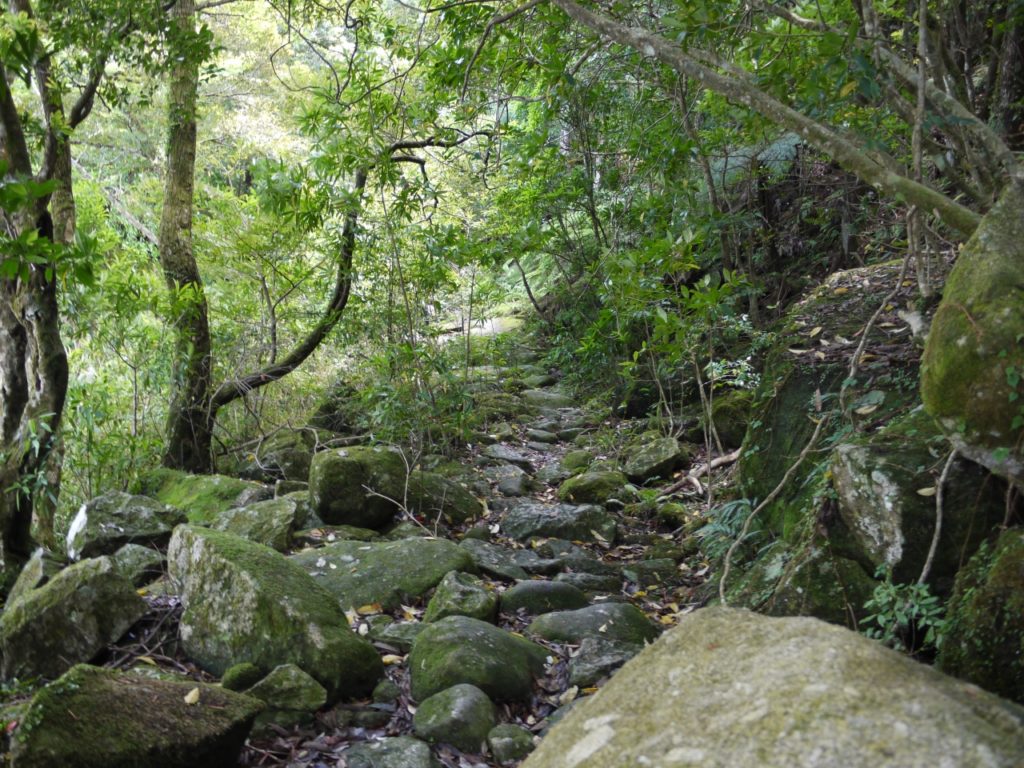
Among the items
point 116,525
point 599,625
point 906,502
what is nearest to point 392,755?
point 599,625

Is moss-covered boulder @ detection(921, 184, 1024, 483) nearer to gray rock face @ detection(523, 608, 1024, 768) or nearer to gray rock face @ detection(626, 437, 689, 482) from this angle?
Result: gray rock face @ detection(523, 608, 1024, 768)

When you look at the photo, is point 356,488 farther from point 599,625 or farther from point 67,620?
point 67,620

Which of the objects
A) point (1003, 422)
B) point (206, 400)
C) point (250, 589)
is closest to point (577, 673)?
point (250, 589)

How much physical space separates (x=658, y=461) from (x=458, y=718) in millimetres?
5067

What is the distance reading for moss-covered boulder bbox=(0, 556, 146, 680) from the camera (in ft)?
12.5

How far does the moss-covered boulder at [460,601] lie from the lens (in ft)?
15.9

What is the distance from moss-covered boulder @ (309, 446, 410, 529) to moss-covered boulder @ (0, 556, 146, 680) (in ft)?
8.41

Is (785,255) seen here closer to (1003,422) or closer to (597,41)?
(597,41)

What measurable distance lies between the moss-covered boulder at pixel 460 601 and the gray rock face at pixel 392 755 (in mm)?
1271

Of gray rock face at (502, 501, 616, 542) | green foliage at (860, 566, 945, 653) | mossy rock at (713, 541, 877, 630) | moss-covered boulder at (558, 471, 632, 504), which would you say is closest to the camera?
green foliage at (860, 566, 945, 653)

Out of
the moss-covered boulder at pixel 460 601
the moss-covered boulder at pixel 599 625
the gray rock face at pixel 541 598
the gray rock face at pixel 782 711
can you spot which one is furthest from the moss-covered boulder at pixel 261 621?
the gray rock face at pixel 782 711

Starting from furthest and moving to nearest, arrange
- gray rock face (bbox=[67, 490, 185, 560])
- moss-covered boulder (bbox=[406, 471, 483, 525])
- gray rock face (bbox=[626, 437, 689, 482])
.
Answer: gray rock face (bbox=[626, 437, 689, 482]) → moss-covered boulder (bbox=[406, 471, 483, 525]) → gray rock face (bbox=[67, 490, 185, 560])

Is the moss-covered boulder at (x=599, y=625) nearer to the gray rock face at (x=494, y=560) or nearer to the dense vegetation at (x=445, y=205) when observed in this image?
the gray rock face at (x=494, y=560)

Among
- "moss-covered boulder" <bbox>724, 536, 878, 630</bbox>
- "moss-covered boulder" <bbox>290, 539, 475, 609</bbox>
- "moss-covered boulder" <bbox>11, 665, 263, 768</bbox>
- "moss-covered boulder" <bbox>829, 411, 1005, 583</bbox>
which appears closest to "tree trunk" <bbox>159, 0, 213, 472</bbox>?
"moss-covered boulder" <bbox>290, 539, 475, 609</bbox>
